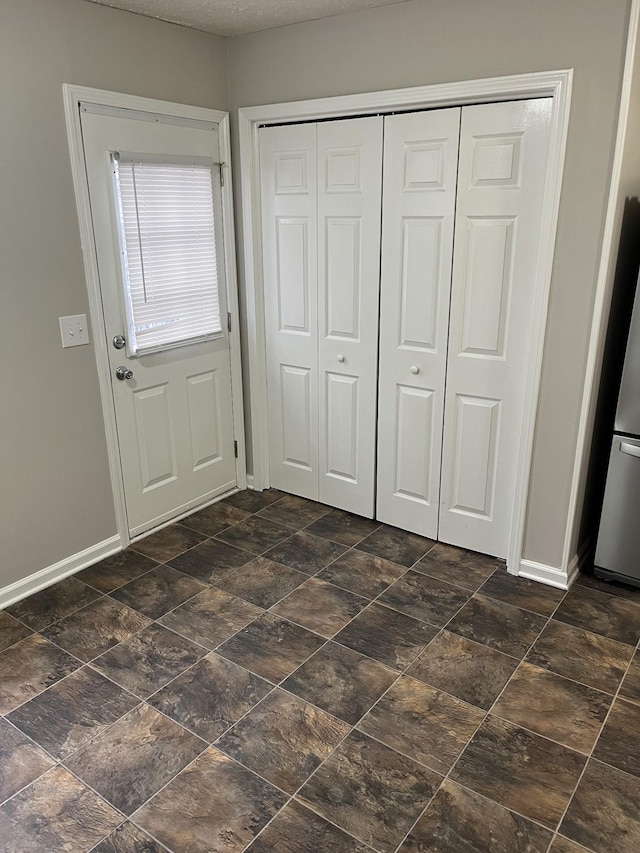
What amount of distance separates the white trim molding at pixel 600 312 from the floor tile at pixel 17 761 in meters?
2.14

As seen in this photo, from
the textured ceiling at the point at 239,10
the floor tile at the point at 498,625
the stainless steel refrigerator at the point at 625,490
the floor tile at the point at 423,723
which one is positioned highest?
the textured ceiling at the point at 239,10

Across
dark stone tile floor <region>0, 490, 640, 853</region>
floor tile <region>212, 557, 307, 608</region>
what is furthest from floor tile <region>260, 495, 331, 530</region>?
floor tile <region>212, 557, 307, 608</region>

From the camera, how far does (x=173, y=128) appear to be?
2.96 metres

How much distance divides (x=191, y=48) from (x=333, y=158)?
0.84m

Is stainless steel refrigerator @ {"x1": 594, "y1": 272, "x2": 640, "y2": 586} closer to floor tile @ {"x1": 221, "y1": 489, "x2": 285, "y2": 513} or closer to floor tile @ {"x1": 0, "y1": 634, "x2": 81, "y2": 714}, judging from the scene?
floor tile @ {"x1": 221, "y1": 489, "x2": 285, "y2": 513}

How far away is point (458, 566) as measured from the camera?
296cm

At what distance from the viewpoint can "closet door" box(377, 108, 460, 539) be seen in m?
2.72

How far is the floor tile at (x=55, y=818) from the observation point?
1675mm

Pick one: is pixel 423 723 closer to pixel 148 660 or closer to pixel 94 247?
pixel 148 660

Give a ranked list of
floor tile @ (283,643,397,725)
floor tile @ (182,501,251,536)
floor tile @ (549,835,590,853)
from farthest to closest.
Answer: floor tile @ (182,501,251,536), floor tile @ (283,643,397,725), floor tile @ (549,835,590,853)

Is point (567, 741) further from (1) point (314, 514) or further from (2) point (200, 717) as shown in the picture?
(1) point (314, 514)

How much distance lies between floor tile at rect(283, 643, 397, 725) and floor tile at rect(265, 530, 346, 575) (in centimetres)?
61

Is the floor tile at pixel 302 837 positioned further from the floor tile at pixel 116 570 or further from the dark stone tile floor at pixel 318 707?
the floor tile at pixel 116 570

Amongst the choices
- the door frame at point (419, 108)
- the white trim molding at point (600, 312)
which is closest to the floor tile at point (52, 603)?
the door frame at point (419, 108)
